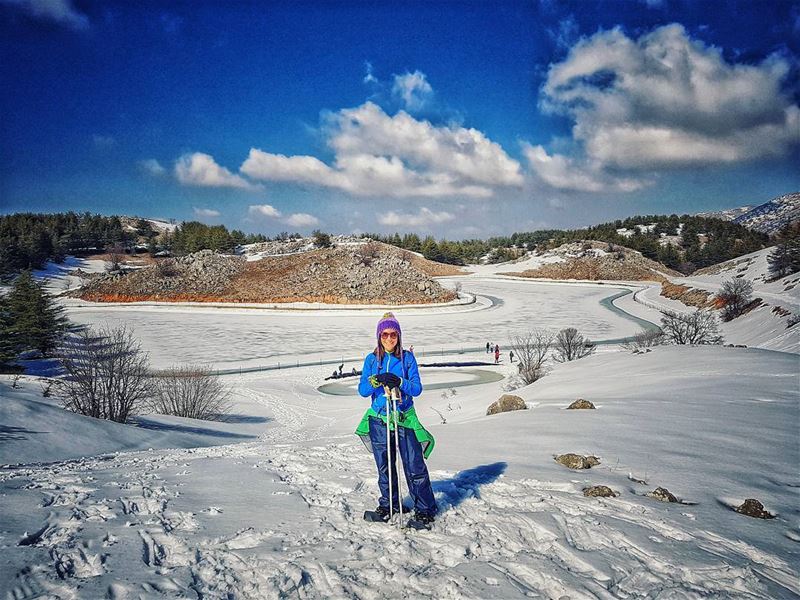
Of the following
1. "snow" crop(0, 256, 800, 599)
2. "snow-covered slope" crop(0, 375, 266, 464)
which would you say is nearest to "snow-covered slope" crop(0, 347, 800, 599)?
"snow" crop(0, 256, 800, 599)

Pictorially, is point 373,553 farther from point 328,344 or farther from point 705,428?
point 328,344

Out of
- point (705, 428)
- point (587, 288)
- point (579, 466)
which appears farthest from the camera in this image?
point (587, 288)

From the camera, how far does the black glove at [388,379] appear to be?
3807 mm

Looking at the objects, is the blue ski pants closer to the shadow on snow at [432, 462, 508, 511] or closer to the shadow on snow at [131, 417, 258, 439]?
the shadow on snow at [432, 462, 508, 511]

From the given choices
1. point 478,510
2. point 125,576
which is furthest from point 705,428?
point 125,576

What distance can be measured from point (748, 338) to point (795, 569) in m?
30.8

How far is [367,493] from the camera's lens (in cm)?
484

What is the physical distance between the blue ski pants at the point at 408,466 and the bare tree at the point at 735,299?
4087 centimetres

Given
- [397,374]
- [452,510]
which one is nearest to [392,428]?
[397,374]

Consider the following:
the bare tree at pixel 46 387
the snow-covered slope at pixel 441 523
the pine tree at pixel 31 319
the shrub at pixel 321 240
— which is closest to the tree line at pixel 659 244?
the shrub at pixel 321 240

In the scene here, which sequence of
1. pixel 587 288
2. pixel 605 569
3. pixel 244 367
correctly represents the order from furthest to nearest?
pixel 587 288
pixel 244 367
pixel 605 569

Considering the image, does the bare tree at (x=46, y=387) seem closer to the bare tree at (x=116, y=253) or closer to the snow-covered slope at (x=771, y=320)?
the snow-covered slope at (x=771, y=320)

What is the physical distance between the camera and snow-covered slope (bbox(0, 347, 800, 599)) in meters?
2.98

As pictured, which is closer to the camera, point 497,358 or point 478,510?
point 478,510
